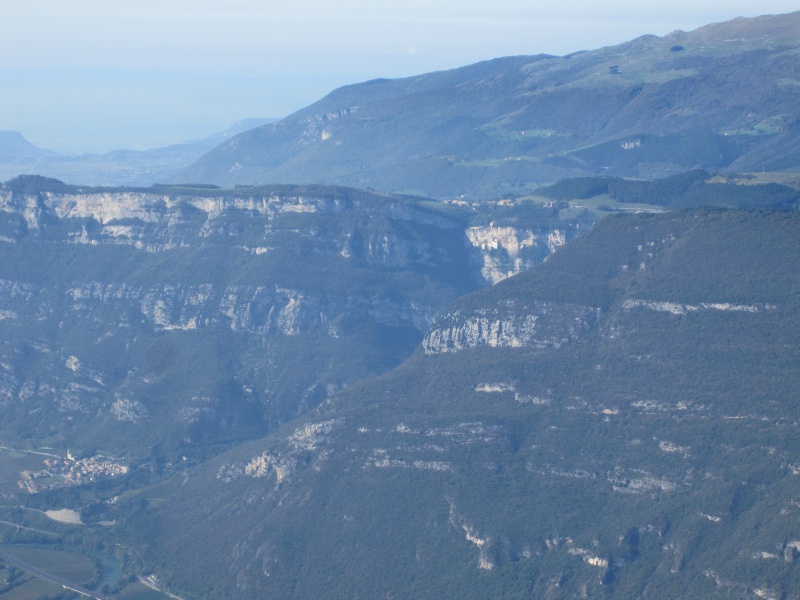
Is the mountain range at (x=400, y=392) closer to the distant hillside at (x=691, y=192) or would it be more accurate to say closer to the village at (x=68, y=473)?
the village at (x=68, y=473)

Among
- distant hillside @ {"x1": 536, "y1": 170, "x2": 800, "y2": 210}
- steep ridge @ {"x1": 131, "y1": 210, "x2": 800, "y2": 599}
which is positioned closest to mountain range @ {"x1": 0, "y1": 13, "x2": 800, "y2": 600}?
steep ridge @ {"x1": 131, "y1": 210, "x2": 800, "y2": 599}

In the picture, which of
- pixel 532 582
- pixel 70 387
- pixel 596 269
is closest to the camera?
pixel 532 582

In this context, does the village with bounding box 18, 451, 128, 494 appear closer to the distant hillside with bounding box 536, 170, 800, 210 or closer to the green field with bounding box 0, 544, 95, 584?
the green field with bounding box 0, 544, 95, 584

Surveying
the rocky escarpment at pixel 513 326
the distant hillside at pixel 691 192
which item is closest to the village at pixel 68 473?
the rocky escarpment at pixel 513 326

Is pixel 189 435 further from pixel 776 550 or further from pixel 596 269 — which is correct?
pixel 776 550

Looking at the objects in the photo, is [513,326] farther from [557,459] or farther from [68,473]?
[68,473]

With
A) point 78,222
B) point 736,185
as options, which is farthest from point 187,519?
point 736,185

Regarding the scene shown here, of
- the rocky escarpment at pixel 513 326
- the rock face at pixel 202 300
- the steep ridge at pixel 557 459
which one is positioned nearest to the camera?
the steep ridge at pixel 557 459
